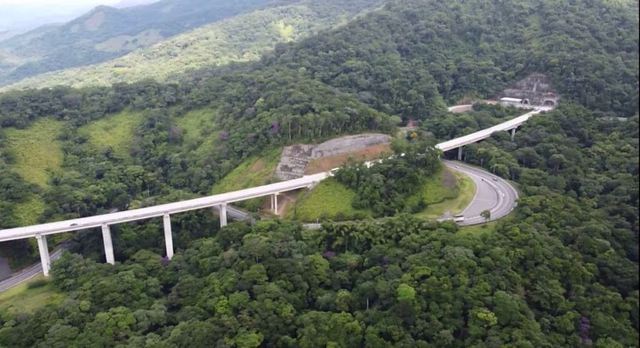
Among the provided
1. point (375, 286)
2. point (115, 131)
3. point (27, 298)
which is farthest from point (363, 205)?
point (115, 131)

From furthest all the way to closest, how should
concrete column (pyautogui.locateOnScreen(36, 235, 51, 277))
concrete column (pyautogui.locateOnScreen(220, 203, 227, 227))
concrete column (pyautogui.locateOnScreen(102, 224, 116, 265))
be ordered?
concrete column (pyautogui.locateOnScreen(220, 203, 227, 227)), concrete column (pyautogui.locateOnScreen(102, 224, 116, 265)), concrete column (pyautogui.locateOnScreen(36, 235, 51, 277))

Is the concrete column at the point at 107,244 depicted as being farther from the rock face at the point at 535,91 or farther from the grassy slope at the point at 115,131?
the rock face at the point at 535,91

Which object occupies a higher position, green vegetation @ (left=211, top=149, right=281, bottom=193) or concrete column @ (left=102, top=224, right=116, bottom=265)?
green vegetation @ (left=211, top=149, right=281, bottom=193)

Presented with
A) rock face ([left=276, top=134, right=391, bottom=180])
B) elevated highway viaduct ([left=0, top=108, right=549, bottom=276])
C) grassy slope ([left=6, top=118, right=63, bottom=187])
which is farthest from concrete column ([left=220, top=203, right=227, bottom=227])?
grassy slope ([left=6, top=118, right=63, bottom=187])

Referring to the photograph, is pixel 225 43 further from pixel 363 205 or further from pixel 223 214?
pixel 363 205

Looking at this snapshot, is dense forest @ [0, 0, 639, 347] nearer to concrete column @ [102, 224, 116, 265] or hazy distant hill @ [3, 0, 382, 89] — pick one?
concrete column @ [102, 224, 116, 265]

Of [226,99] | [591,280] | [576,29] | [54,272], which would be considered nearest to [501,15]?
[576,29]
